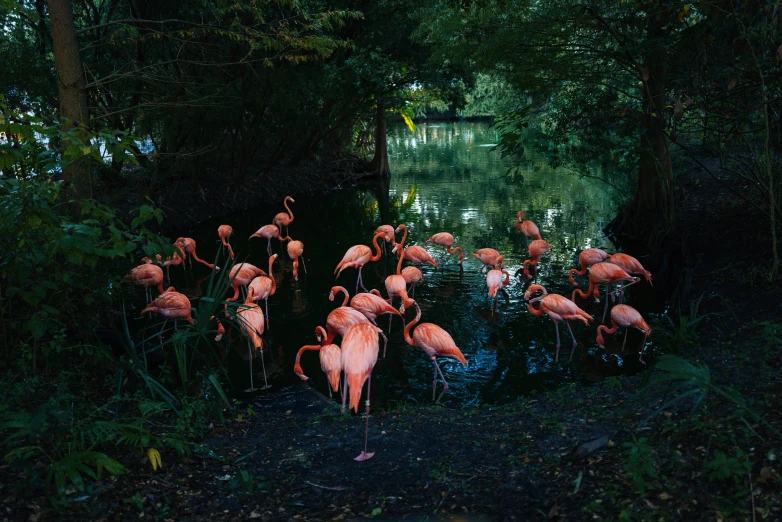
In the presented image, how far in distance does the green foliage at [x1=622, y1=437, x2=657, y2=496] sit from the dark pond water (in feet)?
8.85

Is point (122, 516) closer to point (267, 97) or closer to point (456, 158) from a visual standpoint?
point (267, 97)

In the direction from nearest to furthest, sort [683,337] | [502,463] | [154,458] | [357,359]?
1. [154,458]
2. [502,463]
3. [357,359]
4. [683,337]

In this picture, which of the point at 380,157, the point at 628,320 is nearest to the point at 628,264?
the point at 628,320

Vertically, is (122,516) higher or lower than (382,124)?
lower

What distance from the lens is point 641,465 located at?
3.08 meters

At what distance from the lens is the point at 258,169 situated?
60.8 feet

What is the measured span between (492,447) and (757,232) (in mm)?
5872

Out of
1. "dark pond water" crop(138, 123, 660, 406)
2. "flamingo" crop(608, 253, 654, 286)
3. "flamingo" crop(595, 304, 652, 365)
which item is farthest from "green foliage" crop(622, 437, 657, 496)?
"flamingo" crop(608, 253, 654, 286)

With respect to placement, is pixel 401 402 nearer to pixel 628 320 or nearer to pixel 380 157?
pixel 628 320

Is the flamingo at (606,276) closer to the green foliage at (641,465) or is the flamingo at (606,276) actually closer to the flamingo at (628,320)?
the flamingo at (628,320)

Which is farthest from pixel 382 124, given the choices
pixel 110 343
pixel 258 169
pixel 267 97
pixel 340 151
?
pixel 110 343

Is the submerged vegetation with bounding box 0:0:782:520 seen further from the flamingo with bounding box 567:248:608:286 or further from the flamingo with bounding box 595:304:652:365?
the flamingo with bounding box 567:248:608:286

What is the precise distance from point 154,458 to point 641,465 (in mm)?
2610

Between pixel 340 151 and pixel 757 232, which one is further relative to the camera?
pixel 340 151
